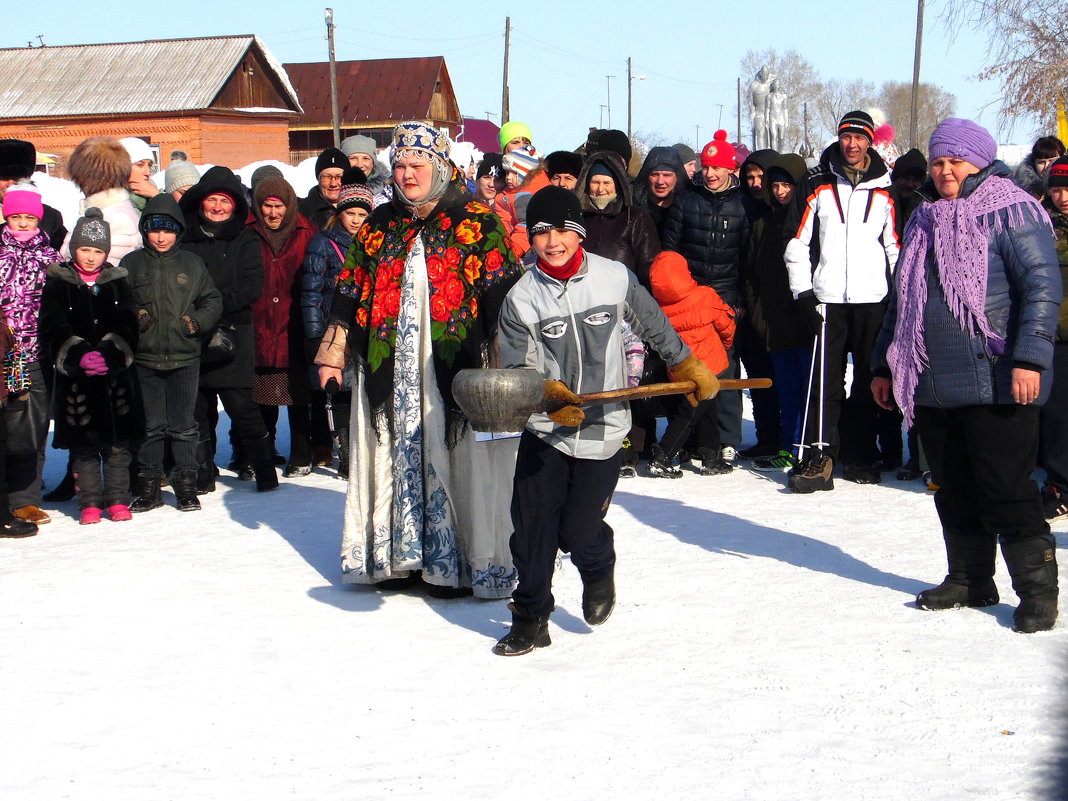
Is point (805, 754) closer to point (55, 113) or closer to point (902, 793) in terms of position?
point (902, 793)

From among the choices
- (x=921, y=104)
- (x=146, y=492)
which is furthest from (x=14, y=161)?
(x=921, y=104)

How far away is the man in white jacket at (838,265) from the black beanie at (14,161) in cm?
473

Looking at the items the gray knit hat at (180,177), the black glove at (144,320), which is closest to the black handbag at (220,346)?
the black glove at (144,320)

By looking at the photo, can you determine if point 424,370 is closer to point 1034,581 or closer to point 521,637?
point 521,637

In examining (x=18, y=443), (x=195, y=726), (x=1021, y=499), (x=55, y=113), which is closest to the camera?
(x=195, y=726)

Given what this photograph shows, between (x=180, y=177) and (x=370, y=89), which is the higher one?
(x=370, y=89)

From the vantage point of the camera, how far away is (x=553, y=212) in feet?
15.7

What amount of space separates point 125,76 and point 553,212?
46981mm

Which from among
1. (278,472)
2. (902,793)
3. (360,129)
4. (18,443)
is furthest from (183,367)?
(360,129)

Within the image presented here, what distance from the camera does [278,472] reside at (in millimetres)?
9164

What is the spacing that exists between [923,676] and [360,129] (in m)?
53.0

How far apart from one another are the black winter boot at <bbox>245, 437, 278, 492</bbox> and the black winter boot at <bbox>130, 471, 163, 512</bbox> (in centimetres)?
67

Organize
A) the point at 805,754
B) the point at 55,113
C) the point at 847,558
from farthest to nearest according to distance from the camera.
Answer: the point at 55,113 → the point at 847,558 → the point at 805,754

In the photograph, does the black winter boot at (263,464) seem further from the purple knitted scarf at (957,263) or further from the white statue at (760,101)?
the white statue at (760,101)
